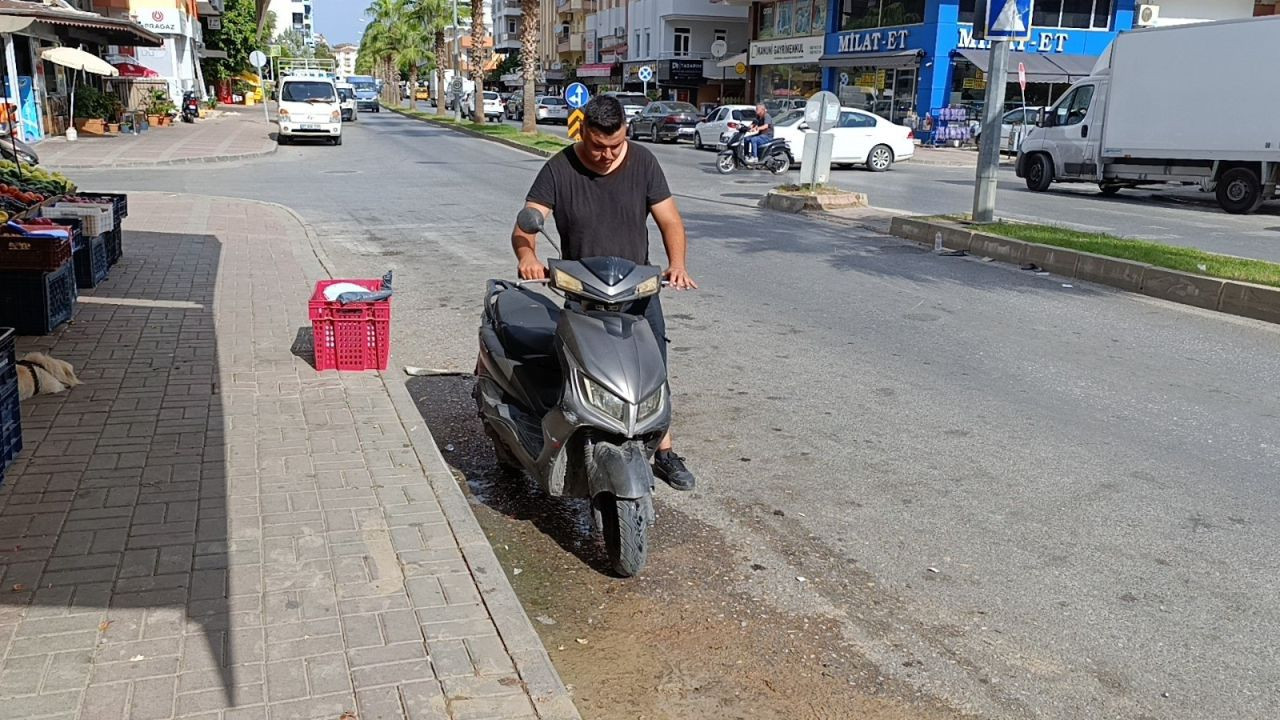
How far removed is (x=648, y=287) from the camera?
414cm

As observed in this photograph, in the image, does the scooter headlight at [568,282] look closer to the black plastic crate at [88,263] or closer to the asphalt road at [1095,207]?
the black plastic crate at [88,263]

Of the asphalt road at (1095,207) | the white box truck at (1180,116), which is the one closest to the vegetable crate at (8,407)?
the asphalt road at (1095,207)

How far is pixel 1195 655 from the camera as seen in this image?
3602mm

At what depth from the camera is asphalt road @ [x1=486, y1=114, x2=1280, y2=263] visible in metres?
14.6

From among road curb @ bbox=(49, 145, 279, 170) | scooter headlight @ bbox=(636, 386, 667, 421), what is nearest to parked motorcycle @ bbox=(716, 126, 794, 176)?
road curb @ bbox=(49, 145, 279, 170)

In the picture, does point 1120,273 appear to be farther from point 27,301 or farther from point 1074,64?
point 1074,64

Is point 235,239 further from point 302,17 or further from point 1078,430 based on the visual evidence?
point 302,17

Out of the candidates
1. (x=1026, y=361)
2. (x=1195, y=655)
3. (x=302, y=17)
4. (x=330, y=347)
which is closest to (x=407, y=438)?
(x=330, y=347)

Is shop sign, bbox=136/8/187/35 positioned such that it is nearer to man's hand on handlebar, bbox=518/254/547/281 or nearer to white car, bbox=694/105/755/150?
white car, bbox=694/105/755/150

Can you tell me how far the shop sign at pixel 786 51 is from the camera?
149 feet

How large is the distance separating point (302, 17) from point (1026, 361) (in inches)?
7597

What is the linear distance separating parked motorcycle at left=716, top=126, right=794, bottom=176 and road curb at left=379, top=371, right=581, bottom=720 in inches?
792

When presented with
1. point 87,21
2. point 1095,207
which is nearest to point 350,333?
point 1095,207

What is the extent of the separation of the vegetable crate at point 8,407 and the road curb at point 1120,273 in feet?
30.8
